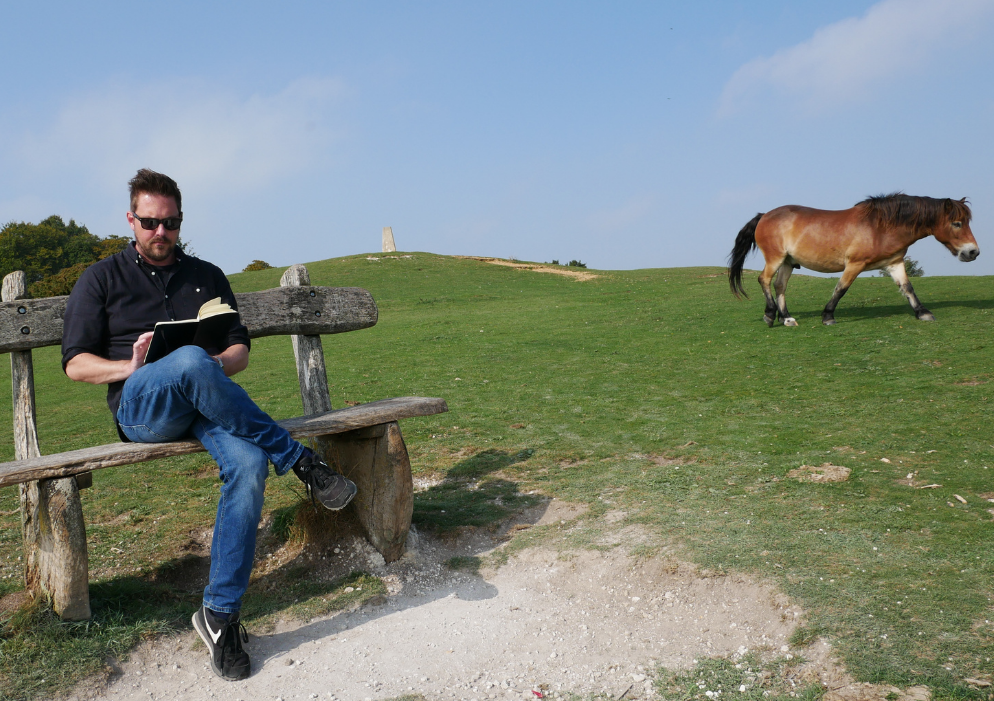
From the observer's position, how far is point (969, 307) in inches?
546

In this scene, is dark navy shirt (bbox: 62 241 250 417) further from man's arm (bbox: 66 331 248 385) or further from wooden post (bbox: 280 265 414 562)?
wooden post (bbox: 280 265 414 562)

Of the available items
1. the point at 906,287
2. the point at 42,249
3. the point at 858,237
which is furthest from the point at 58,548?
the point at 42,249

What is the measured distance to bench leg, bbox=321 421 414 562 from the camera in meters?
4.59

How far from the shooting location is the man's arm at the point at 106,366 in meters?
3.90

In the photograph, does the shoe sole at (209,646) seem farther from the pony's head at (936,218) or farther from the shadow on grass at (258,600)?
the pony's head at (936,218)

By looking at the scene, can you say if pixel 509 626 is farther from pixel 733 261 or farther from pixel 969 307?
pixel 969 307

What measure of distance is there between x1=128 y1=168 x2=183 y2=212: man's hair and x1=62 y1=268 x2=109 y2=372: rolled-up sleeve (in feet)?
1.61

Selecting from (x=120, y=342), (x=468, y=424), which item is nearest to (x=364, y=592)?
(x=120, y=342)

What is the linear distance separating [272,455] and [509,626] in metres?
1.49

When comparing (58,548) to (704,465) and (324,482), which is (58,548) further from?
(704,465)

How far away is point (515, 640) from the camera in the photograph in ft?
12.1

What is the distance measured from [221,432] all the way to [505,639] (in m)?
1.76

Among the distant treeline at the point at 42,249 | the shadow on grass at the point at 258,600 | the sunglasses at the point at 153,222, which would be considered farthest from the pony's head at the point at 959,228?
the distant treeline at the point at 42,249

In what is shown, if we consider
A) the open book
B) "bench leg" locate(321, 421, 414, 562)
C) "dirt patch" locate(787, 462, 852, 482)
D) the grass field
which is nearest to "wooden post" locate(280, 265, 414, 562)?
"bench leg" locate(321, 421, 414, 562)
